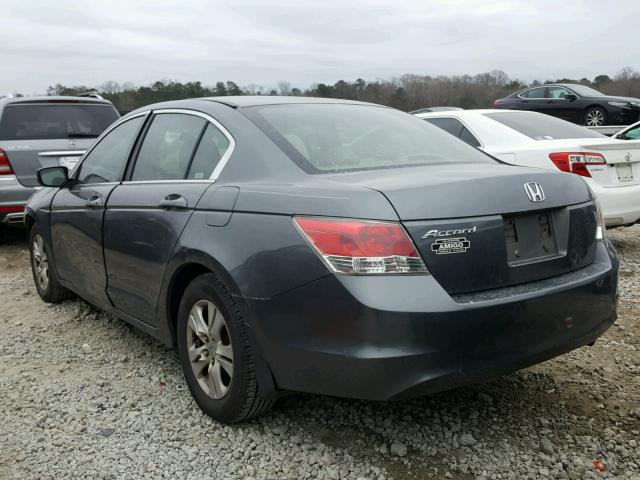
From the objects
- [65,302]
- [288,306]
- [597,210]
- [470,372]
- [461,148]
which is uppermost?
[461,148]

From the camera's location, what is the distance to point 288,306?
247 cm

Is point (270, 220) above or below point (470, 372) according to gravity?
above

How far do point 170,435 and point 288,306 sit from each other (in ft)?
3.31

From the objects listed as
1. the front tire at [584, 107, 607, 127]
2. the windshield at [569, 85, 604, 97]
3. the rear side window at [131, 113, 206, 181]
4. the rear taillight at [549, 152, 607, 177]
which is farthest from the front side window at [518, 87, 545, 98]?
the rear side window at [131, 113, 206, 181]

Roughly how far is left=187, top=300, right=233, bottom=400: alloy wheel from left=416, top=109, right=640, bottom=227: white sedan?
4061 mm

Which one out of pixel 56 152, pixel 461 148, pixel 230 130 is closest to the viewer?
pixel 230 130

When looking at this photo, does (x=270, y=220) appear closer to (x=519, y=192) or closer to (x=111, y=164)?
(x=519, y=192)

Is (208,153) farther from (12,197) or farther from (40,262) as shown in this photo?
(12,197)

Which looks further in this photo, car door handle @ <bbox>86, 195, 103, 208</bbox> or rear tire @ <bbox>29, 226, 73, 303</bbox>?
rear tire @ <bbox>29, 226, 73, 303</bbox>

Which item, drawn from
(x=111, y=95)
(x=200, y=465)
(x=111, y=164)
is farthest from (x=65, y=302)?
(x=111, y=95)

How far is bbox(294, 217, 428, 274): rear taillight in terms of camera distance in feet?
7.59

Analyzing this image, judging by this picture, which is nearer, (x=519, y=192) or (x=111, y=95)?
(x=519, y=192)

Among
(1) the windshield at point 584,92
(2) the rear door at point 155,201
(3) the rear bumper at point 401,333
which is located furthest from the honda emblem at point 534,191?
(1) the windshield at point 584,92

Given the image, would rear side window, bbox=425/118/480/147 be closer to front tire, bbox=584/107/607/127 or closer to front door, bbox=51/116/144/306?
front door, bbox=51/116/144/306
